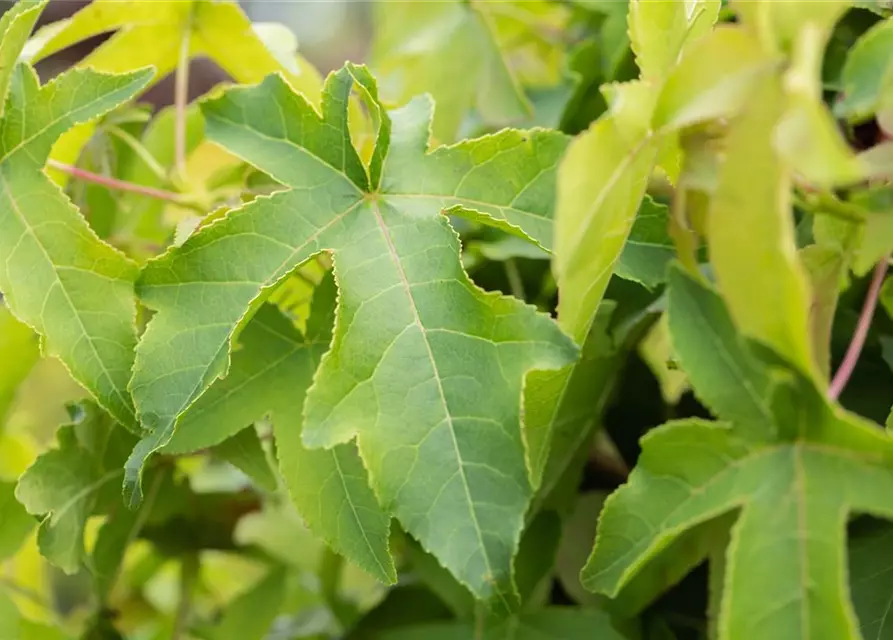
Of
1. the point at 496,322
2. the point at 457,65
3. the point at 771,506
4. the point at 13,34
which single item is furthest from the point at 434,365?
the point at 457,65

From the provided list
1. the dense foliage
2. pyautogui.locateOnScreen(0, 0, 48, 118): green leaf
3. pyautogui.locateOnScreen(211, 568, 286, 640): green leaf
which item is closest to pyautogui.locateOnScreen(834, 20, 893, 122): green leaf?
the dense foliage

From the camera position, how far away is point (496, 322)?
0.36 metres

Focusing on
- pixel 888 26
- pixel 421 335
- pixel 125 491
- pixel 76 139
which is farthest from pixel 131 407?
pixel 888 26

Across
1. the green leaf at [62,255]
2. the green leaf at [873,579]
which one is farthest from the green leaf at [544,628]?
the green leaf at [62,255]

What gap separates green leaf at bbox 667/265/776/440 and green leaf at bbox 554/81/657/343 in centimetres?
3

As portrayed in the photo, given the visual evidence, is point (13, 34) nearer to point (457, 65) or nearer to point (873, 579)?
point (457, 65)

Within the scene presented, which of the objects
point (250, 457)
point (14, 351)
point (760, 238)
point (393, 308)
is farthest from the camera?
point (14, 351)

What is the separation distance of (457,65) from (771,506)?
18.3 inches

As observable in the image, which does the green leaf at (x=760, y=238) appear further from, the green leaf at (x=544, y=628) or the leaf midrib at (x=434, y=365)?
the green leaf at (x=544, y=628)

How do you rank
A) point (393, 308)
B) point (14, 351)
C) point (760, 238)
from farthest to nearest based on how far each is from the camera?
point (14, 351) < point (393, 308) < point (760, 238)

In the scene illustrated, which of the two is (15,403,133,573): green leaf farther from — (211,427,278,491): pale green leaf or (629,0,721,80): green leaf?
(629,0,721,80): green leaf

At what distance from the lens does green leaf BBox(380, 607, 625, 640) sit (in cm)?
48

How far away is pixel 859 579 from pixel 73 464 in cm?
40

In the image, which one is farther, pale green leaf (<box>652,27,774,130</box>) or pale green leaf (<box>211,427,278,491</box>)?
pale green leaf (<box>211,427,278,491</box>)
